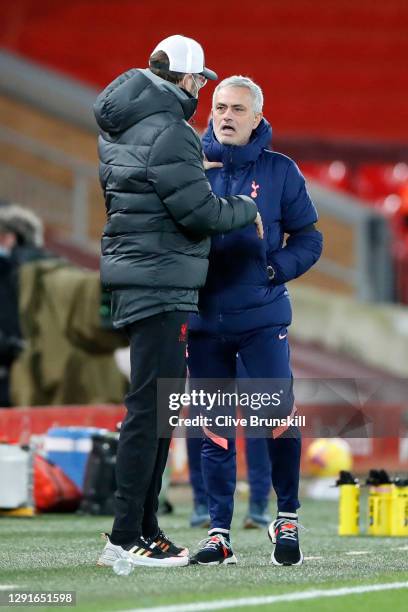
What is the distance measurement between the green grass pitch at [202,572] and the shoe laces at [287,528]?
0.42ft

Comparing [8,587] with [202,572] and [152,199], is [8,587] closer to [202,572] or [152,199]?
[202,572]

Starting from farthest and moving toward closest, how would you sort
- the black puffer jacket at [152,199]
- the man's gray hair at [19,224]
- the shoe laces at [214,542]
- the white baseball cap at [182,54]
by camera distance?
the man's gray hair at [19,224]
the shoe laces at [214,542]
the white baseball cap at [182,54]
the black puffer jacket at [152,199]

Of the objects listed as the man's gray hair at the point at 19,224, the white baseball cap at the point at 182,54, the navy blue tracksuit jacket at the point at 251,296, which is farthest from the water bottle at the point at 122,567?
the man's gray hair at the point at 19,224

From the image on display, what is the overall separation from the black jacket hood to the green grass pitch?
1609 mm

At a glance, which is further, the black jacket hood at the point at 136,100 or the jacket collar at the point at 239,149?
the jacket collar at the point at 239,149

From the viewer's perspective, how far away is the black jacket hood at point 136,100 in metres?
5.59

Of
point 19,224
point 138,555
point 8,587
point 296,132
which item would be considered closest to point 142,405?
point 138,555

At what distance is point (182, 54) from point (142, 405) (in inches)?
50.2

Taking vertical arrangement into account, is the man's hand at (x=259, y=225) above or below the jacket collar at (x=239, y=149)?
below

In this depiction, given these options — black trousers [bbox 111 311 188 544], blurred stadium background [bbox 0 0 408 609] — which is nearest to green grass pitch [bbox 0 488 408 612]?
black trousers [bbox 111 311 188 544]

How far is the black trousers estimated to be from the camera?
18.5 ft

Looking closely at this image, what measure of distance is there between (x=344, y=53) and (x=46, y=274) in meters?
17.6

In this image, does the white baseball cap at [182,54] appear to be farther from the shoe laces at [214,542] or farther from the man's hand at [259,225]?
the shoe laces at [214,542]

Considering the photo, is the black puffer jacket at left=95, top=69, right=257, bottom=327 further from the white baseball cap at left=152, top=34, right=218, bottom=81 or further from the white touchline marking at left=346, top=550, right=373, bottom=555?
the white touchline marking at left=346, top=550, right=373, bottom=555
